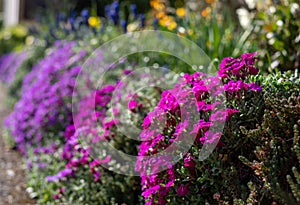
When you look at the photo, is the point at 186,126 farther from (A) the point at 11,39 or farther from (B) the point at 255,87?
(A) the point at 11,39

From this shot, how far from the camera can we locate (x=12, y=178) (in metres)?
4.53

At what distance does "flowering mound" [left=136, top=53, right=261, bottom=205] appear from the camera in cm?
246

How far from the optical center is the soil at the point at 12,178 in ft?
13.3

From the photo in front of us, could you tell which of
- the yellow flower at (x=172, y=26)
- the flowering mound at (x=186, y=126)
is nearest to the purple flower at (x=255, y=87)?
the flowering mound at (x=186, y=126)

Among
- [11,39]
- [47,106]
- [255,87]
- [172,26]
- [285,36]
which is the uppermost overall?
[11,39]

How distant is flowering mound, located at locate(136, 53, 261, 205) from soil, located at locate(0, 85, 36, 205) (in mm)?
1701

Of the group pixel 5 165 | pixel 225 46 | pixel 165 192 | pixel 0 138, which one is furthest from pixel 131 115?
pixel 0 138

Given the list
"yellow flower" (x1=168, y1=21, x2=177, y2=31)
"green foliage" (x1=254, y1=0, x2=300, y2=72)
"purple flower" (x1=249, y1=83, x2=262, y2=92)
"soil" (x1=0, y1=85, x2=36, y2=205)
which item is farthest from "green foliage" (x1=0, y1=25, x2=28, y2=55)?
"purple flower" (x1=249, y1=83, x2=262, y2=92)

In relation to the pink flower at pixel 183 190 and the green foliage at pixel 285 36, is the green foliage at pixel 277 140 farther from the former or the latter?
the green foliage at pixel 285 36

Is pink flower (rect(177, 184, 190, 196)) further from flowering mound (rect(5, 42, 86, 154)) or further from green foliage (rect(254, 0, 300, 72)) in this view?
flowering mound (rect(5, 42, 86, 154))

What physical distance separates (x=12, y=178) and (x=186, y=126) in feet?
8.45

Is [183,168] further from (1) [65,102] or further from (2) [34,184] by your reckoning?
(1) [65,102]

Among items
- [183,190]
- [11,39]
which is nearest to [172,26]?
[183,190]

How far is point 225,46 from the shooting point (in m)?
4.52
